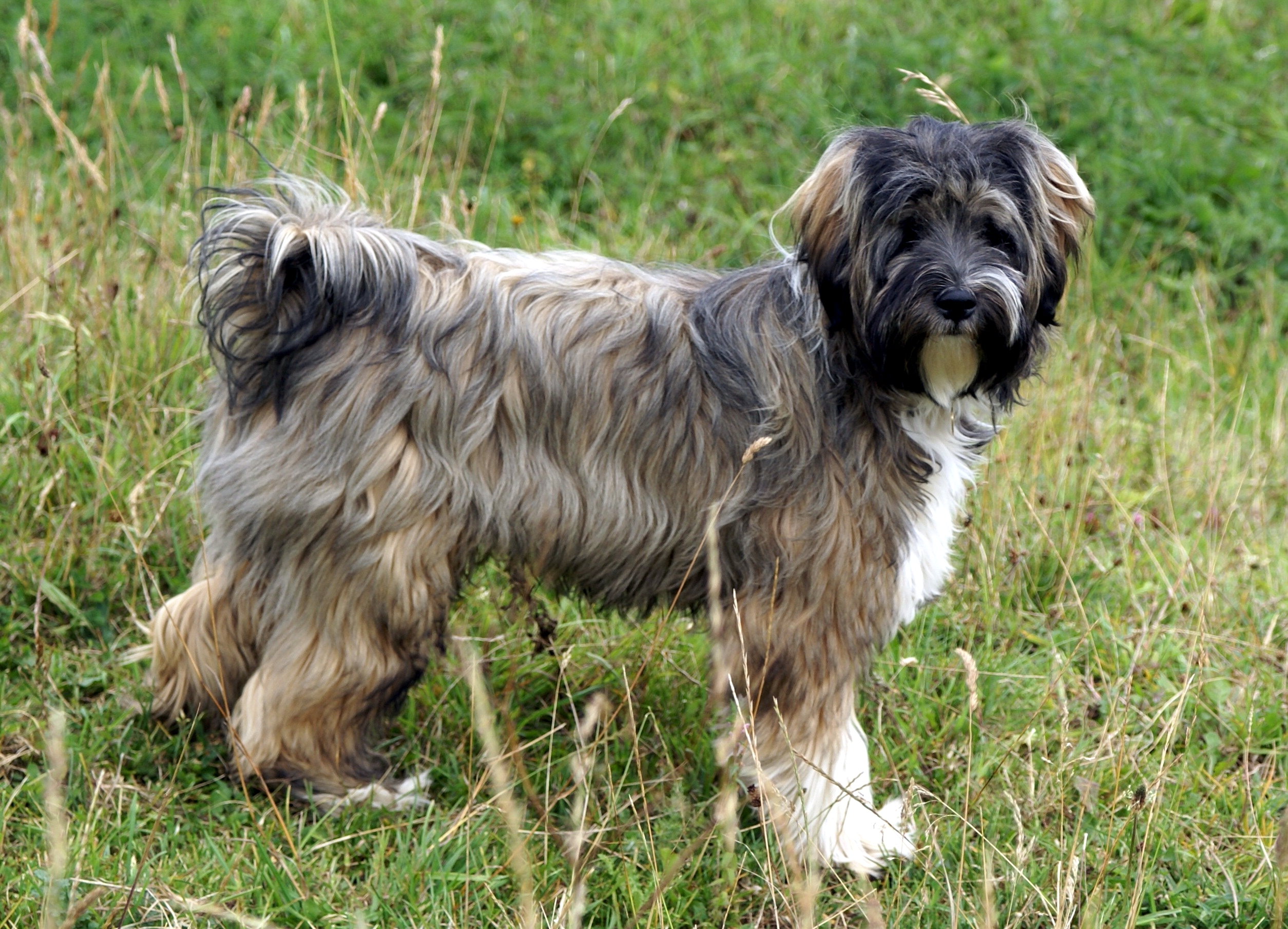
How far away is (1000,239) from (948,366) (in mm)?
293

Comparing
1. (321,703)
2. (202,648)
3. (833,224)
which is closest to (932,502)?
(833,224)

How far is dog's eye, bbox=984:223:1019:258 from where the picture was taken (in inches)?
111

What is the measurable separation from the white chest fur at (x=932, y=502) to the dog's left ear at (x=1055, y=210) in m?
0.31

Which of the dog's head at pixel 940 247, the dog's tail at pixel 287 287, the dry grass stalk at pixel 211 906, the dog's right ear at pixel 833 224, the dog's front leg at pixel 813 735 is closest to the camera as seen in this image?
the dry grass stalk at pixel 211 906

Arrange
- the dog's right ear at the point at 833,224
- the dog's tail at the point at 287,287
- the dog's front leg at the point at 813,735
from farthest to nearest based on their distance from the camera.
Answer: the dog's front leg at the point at 813,735
the dog's tail at the point at 287,287
the dog's right ear at the point at 833,224

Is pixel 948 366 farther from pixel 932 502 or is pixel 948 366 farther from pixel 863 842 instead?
pixel 863 842

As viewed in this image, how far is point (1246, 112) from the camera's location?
666 cm

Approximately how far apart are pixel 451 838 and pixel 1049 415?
2.59m

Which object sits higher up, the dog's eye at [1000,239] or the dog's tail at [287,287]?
the dog's eye at [1000,239]

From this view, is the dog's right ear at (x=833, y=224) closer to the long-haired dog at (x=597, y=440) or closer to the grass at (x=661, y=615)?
the long-haired dog at (x=597, y=440)

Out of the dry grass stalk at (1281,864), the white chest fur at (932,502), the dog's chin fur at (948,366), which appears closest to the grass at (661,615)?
the dry grass stalk at (1281,864)

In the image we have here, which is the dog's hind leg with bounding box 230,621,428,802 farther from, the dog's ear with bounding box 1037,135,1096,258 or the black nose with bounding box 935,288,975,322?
the dog's ear with bounding box 1037,135,1096,258

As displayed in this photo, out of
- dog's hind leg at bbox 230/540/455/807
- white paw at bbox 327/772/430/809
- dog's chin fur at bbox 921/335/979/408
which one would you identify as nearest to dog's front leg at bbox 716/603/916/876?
dog's chin fur at bbox 921/335/979/408

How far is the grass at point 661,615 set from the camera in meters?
3.06
